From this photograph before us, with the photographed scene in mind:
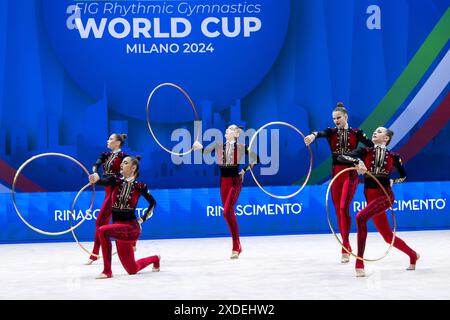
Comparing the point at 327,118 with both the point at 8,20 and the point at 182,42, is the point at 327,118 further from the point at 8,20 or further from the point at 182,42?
the point at 8,20

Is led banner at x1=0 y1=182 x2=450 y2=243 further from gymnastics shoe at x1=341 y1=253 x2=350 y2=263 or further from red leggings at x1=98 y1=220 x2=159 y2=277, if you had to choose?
red leggings at x1=98 y1=220 x2=159 y2=277

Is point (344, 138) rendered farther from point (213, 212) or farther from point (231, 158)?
point (213, 212)

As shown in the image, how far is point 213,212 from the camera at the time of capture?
46.1 feet

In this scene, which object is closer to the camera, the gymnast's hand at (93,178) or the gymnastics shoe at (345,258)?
the gymnast's hand at (93,178)

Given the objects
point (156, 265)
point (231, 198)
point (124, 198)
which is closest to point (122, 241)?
point (124, 198)

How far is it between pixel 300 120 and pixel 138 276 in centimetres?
536

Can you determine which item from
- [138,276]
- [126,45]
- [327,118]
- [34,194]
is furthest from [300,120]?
[138,276]

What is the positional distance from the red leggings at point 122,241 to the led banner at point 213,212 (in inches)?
154

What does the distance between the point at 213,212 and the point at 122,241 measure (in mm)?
4433

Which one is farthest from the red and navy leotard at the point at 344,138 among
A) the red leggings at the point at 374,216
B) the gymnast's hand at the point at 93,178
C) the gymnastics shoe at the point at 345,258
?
the gymnast's hand at the point at 93,178

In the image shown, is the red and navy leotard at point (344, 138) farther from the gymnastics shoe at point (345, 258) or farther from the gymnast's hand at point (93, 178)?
the gymnast's hand at point (93, 178)

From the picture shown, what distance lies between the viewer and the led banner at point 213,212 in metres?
13.7

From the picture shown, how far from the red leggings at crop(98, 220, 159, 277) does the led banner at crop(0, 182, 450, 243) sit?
3.92 meters

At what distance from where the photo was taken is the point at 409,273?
32.0 feet
